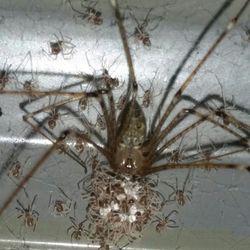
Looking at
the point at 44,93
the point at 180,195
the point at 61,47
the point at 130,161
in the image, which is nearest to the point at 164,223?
the point at 180,195

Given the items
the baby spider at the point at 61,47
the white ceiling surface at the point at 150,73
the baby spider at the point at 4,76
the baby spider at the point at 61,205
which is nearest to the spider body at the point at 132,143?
the white ceiling surface at the point at 150,73

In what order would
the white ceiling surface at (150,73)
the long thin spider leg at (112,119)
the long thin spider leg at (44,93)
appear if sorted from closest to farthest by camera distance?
1. the long thin spider leg at (44,93)
2. the long thin spider leg at (112,119)
3. the white ceiling surface at (150,73)

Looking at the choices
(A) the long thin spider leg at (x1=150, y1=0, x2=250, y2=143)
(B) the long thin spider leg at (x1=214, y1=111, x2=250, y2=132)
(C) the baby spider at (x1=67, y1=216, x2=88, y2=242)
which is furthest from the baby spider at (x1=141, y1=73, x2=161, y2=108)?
(C) the baby spider at (x1=67, y1=216, x2=88, y2=242)

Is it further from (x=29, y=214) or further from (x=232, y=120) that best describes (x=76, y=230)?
(x=232, y=120)

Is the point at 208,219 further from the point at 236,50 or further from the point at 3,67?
the point at 3,67

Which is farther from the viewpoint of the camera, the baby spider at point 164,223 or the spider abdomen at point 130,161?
the baby spider at point 164,223

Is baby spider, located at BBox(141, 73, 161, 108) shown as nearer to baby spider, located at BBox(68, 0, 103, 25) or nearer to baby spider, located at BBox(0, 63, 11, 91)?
baby spider, located at BBox(68, 0, 103, 25)

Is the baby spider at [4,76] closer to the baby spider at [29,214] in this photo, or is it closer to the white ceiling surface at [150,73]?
the white ceiling surface at [150,73]
